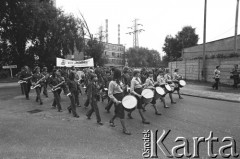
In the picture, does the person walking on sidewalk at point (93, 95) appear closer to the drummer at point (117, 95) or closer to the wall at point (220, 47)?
the drummer at point (117, 95)

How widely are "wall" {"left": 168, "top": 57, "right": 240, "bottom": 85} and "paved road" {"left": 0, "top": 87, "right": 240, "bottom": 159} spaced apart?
8984 millimetres

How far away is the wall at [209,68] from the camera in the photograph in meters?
16.0

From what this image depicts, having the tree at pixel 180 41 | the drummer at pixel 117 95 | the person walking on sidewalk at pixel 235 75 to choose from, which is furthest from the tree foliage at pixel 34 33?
the tree at pixel 180 41

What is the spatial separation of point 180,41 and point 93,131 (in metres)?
43.2

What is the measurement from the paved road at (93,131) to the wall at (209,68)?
8984 mm

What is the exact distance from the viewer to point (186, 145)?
4.57 m

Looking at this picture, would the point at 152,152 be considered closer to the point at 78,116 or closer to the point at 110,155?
the point at 110,155

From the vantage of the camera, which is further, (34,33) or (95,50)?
(95,50)

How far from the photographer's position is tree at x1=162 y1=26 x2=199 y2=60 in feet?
145

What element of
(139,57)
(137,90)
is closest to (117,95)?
(137,90)

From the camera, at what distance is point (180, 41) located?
147 feet

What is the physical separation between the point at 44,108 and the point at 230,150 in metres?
7.39

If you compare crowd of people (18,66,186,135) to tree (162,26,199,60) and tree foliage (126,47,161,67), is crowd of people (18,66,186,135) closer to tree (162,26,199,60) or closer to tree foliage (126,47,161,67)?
tree (162,26,199,60)

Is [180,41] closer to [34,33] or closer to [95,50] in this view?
[95,50]
